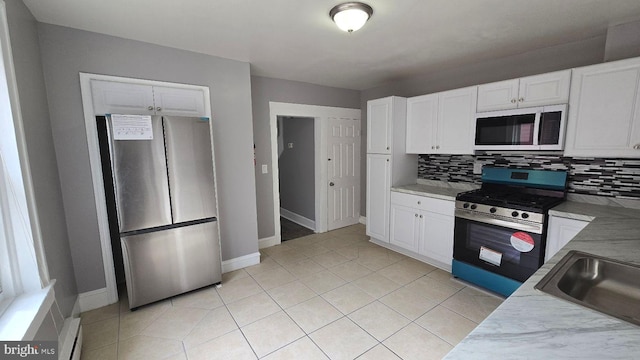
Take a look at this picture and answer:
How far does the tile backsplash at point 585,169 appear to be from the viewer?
2.29m

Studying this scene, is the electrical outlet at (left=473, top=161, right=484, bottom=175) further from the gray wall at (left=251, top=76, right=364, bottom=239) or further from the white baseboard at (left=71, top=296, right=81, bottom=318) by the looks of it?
the white baseboard at (left=71, top=296, right=81, bottom=318)

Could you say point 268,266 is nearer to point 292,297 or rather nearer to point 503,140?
point 292,297

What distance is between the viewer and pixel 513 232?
242 centimetres

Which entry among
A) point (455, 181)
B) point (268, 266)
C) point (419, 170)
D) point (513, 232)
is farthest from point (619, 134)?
point (268, 266)

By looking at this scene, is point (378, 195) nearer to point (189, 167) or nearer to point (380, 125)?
point (380, 125)

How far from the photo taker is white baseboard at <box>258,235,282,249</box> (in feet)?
12.7

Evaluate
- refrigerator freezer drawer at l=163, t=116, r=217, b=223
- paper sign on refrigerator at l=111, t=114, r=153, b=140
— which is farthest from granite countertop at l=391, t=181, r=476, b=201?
paper sign on refrigerator at l=111, t=114, r=153, b=140

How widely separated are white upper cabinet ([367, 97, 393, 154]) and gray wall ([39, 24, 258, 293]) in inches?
65.3

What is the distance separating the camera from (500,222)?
249 cm

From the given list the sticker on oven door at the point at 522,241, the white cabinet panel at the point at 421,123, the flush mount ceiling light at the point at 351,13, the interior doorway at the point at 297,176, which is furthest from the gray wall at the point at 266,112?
the sticker on oven door at the point at 522,241

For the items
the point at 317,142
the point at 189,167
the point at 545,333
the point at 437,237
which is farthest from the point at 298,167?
the point at 545,333

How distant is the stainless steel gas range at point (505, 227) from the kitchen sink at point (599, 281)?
1.13 metres

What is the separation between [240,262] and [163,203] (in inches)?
48.1

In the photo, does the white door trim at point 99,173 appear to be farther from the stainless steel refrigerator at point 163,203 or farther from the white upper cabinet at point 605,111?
the white upper cabinet at point 605,111
